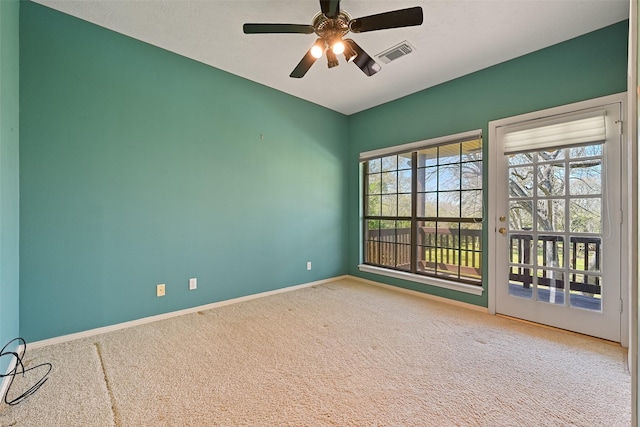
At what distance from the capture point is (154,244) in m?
2.72

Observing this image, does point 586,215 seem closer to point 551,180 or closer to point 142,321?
point 551,180

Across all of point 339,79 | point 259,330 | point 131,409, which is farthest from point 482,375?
point 339,79

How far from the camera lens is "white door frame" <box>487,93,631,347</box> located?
2246mm

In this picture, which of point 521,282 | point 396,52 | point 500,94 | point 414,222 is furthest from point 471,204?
point 396,52

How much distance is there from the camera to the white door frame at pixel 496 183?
88.4 inches

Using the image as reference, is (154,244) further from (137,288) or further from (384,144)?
(384,144)

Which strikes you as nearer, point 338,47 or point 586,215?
point 338,47

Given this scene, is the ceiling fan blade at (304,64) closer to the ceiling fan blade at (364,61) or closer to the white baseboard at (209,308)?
the ceiling fan blade at (364,61)

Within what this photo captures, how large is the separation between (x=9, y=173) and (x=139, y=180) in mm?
861

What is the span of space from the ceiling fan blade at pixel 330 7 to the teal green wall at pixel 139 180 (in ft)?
5.68

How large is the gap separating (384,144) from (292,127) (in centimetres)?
135

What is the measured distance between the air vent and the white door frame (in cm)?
121

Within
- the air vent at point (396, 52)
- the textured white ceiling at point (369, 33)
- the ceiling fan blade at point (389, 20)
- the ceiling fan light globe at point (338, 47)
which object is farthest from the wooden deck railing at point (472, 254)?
the ceiling fan light globe at point (338, 47)

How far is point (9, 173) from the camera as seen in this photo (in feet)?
6.11
